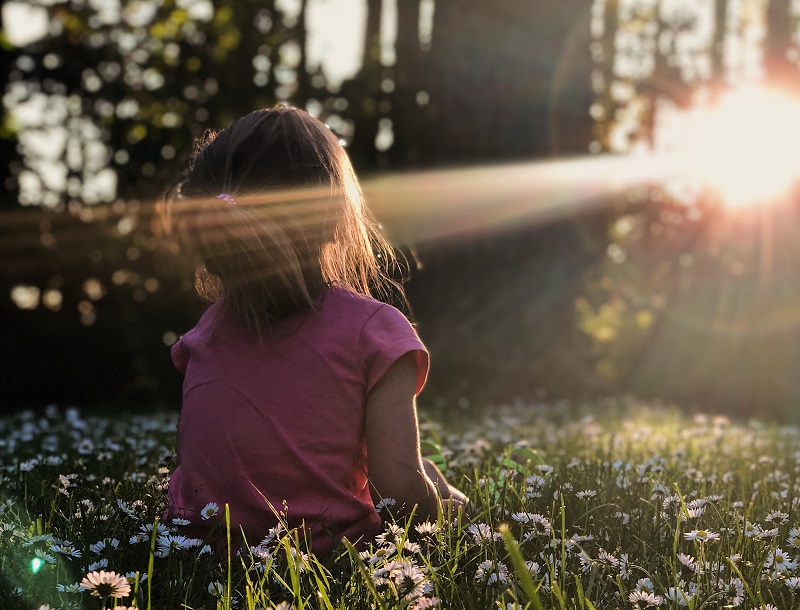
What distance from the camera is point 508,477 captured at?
279 cm

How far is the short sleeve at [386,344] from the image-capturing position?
7.69ft

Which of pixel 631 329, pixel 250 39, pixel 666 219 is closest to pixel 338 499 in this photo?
pixel 250 39

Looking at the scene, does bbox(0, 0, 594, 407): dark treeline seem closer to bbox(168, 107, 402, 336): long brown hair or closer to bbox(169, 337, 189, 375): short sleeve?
bbox(169, 337, 189, 375): short sleeve

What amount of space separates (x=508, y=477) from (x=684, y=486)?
2.84ft

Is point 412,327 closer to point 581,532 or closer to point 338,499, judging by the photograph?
point 338,499

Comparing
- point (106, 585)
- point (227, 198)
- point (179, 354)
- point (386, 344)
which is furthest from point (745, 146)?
point (106, 585)

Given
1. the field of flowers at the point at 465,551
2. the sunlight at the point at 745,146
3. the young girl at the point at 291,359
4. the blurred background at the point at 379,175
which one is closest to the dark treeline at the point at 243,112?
the blurred background at the point at 379,175

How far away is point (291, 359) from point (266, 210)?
420 millimetres

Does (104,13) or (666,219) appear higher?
(104,13)

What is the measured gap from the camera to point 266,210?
91.8 inches

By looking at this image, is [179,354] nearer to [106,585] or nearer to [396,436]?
[396,436]

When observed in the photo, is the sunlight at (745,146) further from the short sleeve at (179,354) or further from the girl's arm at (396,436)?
the girl's arm at (396,436)

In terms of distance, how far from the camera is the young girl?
235 centimetres

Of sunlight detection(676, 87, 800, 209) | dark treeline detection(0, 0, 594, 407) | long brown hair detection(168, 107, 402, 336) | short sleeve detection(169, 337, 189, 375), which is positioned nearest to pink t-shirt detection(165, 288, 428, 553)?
long brown hair detection(168, 107, 402, 336)
